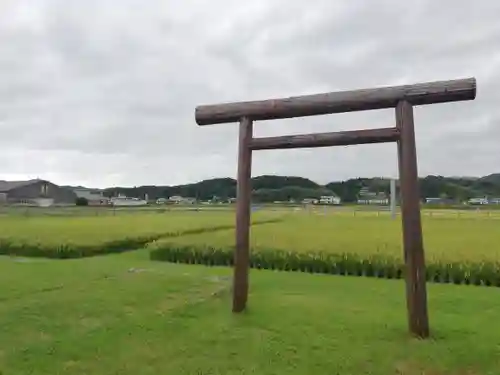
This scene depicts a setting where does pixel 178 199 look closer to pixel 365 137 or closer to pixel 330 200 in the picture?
pixel 330 200

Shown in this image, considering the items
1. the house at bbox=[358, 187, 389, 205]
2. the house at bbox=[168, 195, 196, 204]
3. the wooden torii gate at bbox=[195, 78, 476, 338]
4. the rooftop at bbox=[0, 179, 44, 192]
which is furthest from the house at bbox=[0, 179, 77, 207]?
the wooden torii gate at bbox=[195, 78, 476, 338]

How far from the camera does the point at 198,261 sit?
1129 centimetres

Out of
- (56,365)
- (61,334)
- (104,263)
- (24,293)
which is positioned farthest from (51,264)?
(56,365)

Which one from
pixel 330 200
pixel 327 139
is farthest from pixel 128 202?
pixel 327 139

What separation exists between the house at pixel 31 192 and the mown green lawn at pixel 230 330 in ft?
163

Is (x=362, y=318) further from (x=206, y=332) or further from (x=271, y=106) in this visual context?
(x=271, y=106)

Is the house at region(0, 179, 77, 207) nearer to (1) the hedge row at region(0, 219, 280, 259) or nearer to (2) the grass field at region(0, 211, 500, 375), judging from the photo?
(1) the hedge row at region(0, 219, 280, 259)

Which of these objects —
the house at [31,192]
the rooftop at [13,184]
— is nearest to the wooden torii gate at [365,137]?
the house at [31,192]

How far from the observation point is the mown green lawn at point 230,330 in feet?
12.4

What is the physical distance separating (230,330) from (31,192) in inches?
2205

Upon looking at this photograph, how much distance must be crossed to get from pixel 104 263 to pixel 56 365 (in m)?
7.14

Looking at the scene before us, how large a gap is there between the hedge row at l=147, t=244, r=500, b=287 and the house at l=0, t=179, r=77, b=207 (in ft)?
147

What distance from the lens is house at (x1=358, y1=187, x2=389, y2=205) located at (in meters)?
→ 53.7

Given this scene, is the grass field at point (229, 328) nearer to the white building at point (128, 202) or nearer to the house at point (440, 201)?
the house at point (440, 201)
